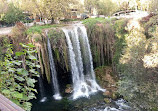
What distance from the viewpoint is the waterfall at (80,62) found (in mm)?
11953

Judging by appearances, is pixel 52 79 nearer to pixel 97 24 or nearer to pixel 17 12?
pixel 97 24

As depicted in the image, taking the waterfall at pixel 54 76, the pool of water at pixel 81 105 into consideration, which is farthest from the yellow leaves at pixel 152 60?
the waterfall at pixel 54 76

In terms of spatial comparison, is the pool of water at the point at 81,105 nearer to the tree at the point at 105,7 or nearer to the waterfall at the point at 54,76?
the waterfall at the point at 54,76

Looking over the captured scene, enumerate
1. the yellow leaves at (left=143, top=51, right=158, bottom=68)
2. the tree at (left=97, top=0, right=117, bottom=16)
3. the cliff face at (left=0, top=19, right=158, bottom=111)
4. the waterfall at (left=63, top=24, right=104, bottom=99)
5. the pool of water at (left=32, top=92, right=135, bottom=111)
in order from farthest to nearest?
the tree at (left=97, top=0, right=117, bottom=16), the waterfall at (left=63, top=24, right=104, bottom=99), the pool of water at (left=32, top=92, right=135, bottom=111), the cliff face at (left=0, top=19, right=158, bottom=111), the yellow leaves at (left=143, top=51, right=158, bottom=68)

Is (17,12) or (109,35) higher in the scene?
(17,12)

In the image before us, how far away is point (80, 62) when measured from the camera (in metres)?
12.7

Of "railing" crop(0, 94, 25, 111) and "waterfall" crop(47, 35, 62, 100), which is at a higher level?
"railing" crop(0, 94, 25, 111)

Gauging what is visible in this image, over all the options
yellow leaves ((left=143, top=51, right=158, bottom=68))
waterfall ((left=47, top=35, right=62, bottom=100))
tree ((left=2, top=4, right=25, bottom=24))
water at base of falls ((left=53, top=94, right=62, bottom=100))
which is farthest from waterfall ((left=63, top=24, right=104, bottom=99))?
tree ((left=2, top=4, right=25, bottom=24))

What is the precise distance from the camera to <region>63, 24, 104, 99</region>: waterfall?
11953mm

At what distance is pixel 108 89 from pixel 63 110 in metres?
4.32

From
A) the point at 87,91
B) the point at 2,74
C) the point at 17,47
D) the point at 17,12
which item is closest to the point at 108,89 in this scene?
the point at 87,91

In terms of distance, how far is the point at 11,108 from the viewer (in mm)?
1161

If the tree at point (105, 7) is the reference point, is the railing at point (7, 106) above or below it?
below

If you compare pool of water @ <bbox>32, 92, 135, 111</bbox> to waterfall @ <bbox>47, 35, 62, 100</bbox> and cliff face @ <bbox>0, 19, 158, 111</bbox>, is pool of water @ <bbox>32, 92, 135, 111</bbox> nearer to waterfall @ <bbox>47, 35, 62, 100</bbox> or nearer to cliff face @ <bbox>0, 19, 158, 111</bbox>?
waterfall @ <bbox>47, 35, 62, 100</bbox>
